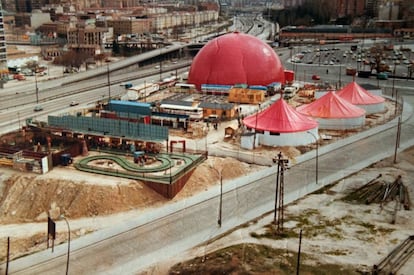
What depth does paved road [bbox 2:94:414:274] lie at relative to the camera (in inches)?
762

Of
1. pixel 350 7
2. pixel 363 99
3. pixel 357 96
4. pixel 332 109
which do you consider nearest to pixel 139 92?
pixel 332 109

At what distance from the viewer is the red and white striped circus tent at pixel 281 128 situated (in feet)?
111

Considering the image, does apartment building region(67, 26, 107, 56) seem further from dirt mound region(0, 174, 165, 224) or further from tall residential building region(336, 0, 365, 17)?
dirt mound region(0, 174, 165, 224)

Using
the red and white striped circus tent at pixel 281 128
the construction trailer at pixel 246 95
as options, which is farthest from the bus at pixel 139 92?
the red and white striped circus tent at pixel 281 128

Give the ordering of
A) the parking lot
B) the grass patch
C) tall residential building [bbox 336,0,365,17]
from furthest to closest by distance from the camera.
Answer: tall residential building [bbox 336,0,365,17], the parking lot, the grass patch

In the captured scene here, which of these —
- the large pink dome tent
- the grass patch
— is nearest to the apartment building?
the large pink dome tent

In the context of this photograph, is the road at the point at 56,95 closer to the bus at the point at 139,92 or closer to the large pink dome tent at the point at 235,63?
the bus at the point at 139,92

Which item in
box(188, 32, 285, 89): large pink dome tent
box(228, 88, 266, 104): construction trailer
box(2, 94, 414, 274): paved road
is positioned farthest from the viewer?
box(188, 32, 285, 89): large pink dome tent

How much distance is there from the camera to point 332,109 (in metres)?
38.8

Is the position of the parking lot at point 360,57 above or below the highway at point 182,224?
above

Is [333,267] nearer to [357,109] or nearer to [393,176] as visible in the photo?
[393,176]

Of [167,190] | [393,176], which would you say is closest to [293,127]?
[393,176]

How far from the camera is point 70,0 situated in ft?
546

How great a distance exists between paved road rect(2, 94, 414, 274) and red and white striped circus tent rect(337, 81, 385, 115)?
1138cm
